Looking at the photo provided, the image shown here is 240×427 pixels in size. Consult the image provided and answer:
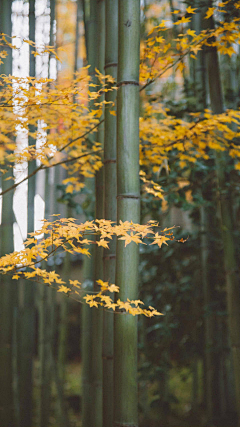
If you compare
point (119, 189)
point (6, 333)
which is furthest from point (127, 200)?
point (6, 333)

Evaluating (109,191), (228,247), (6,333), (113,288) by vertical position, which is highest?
(109,191)

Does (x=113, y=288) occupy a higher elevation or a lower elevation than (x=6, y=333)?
higher

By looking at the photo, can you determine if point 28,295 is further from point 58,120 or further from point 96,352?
point 58,120

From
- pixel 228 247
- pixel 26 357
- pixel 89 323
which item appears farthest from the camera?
pixel 26 357

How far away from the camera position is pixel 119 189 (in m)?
1.74

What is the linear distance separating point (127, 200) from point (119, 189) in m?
0.07

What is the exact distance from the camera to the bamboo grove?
1.71m

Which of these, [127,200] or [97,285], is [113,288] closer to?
[127,200]

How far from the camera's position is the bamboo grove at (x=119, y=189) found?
1713 millimetres

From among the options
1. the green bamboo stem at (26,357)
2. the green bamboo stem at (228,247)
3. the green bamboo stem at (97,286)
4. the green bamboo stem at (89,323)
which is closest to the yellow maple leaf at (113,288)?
the green bamboo stem at (97,286)

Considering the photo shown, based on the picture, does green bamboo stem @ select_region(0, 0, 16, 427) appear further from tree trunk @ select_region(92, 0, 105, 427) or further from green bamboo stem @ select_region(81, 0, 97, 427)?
tree trunk @ select_region(92, 0, 105, 427)

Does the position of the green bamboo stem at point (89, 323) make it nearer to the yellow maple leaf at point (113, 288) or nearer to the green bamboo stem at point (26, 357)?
the green bamboo stem at point (26, 357)

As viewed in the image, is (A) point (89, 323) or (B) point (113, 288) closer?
(B) point (113, 288)

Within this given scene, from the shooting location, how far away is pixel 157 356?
13.2 ft
